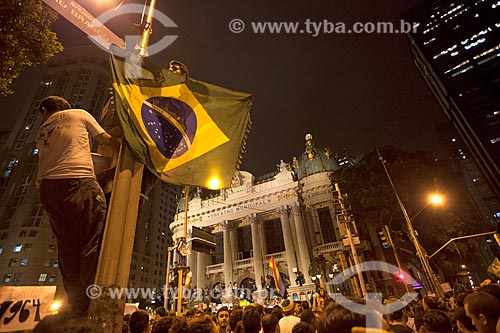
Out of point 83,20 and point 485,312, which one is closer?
point 485,312

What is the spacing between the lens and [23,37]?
7371 millimetres

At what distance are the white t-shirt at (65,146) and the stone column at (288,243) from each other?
33552 millimetres

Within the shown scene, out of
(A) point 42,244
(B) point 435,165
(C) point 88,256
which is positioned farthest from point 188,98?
(A) point 42,244

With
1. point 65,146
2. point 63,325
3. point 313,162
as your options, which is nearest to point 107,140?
point 65,146

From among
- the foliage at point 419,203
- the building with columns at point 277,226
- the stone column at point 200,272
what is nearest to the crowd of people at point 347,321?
the foliage at point 419,203

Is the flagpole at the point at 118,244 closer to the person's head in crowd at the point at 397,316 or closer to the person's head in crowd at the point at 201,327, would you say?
the person's head in crowd at the point at 201,327

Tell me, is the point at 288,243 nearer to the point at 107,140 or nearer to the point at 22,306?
the point at 107,140

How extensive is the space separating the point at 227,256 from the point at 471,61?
4659cm

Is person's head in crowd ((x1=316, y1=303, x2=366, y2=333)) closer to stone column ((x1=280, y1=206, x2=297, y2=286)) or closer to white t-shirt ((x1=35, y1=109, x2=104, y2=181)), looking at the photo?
white t-shirt ((x1=35, y1=109, x2=104, y2=181))

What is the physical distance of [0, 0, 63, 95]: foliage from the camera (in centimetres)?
694

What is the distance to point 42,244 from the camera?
45094 millimetres

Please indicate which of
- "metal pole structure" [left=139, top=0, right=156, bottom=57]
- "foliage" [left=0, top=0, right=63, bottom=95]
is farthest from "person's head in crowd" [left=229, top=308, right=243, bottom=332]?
"foliage" [left=0, top=0, right=63, bottom=95]

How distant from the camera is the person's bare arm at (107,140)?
279cm

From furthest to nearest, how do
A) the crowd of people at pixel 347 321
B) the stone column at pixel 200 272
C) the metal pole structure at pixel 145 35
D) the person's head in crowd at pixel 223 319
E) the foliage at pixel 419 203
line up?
the stone column at pixel 200 272
the foliage at pixel 419 203
the person's head in crowd at pixel 223 319
the metal pole structure at pixel 145 35
the crowd of people at pixel 347 321
